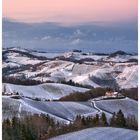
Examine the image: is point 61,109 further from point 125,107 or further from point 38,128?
point 38,128

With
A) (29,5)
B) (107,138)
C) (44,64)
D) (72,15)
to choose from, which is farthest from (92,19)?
(44,64)

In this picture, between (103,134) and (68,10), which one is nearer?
(68,10)

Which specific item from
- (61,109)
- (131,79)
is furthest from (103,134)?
(61,109)

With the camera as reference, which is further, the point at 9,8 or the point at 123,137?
the point at 123,137

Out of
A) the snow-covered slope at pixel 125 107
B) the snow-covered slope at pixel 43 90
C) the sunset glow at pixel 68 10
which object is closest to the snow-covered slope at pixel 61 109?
the snow-covered slope at pixel 125 107

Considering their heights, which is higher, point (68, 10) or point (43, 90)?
point (68, 10)

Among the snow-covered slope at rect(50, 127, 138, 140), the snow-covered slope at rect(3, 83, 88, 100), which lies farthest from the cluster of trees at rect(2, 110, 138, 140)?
the snow-covered slope at rect(3, 83, 88, 100)

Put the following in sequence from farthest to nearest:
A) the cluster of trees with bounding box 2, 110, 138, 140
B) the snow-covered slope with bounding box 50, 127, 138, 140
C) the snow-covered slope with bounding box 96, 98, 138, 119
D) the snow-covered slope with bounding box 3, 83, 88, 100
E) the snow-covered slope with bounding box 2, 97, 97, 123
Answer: the snow-covered slope with bounding box 3, 83, 88, 100 → the snow-covered slope with bounding box 2, 97, 97, 123 → the snow-covered slope with bounding box 96, 98, 138, 119 → the snow-covered slope with bounding box 50, 127, 138, 140 → the cluster of trees with bounding box 2, 110, 138, 140

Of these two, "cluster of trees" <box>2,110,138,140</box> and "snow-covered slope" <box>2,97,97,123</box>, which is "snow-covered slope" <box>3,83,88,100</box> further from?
"cluster of trees" <box>2,110,138,140</box>

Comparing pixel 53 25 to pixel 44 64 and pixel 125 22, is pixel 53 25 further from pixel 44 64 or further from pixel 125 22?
pixel 44 64

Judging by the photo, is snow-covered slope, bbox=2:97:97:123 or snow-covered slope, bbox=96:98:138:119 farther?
snow-covered slope, bbox=2:97:97:123

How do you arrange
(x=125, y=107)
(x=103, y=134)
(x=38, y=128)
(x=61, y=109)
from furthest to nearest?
(x=61, y=109), (x=125, y=107), (x=38, y=128), (x=103, y=134)
